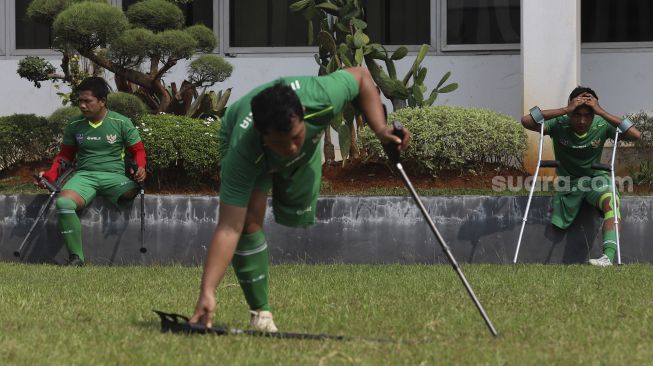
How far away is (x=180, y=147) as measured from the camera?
43.4ft

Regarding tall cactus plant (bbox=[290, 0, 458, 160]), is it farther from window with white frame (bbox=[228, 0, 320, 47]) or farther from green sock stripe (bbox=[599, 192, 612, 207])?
green sock stripe (bbox=[599, 192, 612, 207])

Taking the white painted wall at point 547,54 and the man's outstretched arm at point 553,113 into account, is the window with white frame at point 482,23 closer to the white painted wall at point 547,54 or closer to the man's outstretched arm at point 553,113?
the white painted wall at point 547,54

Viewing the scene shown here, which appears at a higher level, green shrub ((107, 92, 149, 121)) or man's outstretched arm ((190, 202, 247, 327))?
green shrub ((107, 92, 149, 121))

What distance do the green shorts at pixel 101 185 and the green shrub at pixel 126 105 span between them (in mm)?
1183

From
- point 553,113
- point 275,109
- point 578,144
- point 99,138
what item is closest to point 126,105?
point 99,138

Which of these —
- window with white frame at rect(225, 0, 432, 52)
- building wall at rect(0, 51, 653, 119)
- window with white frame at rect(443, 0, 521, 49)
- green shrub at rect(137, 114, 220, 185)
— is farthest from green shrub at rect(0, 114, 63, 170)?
window with white frame at rect(443, 0, 521, 49)

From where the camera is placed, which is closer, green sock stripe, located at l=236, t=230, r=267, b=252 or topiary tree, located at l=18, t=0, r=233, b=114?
green sock stripe, located at l=236, t=230, r=267, b=252

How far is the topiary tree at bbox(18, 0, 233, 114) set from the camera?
12930 millimetres

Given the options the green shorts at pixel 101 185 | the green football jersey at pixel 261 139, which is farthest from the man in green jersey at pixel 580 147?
the green football jersey at pixel 261 139

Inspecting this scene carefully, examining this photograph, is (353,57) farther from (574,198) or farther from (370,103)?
(370,103)

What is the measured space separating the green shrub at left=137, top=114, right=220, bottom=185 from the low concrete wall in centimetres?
82

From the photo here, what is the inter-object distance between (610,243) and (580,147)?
1126mm

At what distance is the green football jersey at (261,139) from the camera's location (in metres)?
6.35

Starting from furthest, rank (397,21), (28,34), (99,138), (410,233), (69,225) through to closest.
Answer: (28,34), (397,21), (99,138), (410,233), (69,225)
